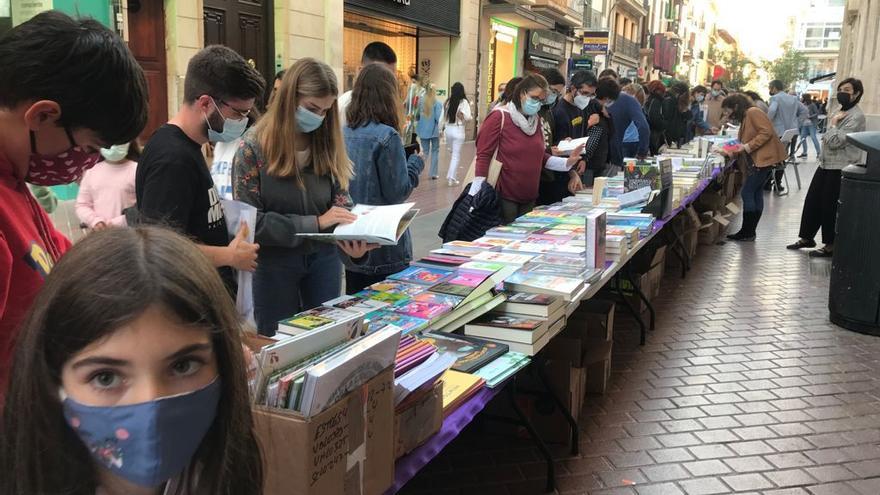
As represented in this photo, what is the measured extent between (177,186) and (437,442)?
1235 millimetres

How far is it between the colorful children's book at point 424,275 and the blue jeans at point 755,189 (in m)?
7.09

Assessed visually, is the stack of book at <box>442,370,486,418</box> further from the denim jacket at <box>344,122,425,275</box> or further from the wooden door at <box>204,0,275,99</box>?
the wooden door at <box>204,0,275,99</box>

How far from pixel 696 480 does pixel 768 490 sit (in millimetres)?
326

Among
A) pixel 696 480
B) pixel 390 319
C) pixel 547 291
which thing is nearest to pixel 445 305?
pixel 390 319

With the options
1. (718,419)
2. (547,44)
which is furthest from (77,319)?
(547,44)

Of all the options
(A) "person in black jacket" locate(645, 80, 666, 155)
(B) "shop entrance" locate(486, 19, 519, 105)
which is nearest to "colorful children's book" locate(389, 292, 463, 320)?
(A) "person in black jacket" locate(645, 80, 666, 155)

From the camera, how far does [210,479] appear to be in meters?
1.25

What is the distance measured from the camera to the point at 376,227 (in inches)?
110

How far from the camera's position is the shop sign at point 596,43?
23.6m

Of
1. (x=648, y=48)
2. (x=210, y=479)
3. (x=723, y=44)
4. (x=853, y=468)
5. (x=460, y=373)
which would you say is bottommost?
(x=853, y=468)

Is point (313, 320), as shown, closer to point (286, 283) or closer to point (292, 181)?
point (286, 283)

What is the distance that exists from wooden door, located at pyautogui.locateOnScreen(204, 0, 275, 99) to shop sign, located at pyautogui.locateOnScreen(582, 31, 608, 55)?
14.7m

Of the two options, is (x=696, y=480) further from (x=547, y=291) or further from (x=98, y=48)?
(x=98, y=48)

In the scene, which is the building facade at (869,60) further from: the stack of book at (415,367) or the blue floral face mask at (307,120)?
the stack of book at (415,367)
